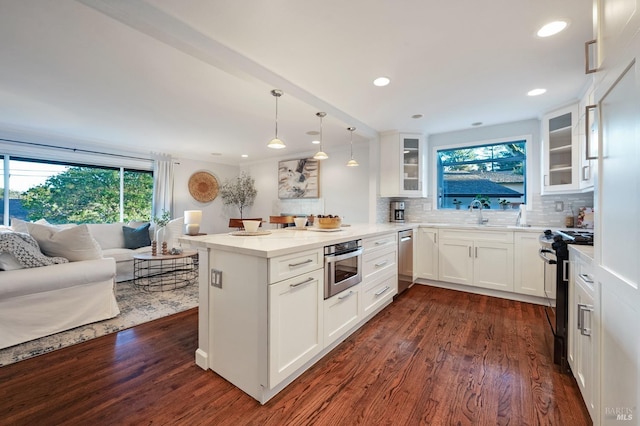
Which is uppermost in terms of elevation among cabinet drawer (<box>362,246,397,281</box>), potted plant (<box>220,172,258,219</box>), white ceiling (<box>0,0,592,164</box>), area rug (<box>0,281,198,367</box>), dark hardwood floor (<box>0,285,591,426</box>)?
white ceiling (<box>0,0,592,164</box>)

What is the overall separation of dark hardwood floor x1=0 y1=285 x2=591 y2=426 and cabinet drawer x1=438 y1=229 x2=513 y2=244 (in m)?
1.11

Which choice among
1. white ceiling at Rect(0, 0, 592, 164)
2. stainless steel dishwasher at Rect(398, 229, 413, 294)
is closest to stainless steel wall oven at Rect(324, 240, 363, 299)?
stainless steel dishwasher at Rect(398, 229, 413, 294)

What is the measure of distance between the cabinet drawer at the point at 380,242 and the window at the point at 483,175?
1.69m

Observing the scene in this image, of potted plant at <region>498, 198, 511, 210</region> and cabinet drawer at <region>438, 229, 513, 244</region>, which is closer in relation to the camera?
cabinet drawer at <region>438, 229, 513, 244</region>

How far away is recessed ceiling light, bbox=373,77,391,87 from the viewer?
2.44m

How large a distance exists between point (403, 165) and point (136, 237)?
4529 millimetres

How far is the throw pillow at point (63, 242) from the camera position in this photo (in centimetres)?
253

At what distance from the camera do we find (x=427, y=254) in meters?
3.73

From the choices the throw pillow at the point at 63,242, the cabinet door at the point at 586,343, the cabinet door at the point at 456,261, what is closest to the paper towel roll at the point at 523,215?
the cabinet door at the point at 456,261

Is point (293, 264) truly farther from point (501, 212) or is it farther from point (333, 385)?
point (501, 212)

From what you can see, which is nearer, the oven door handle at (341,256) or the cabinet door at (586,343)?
the cabinet door at (586,343)

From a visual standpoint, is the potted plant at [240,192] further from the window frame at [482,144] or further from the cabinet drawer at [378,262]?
the cabinet drawer at [378,262]

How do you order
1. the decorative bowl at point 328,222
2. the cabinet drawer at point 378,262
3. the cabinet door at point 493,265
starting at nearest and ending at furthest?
the cabinet drawer at point 378,262 → the decorative bowl at point 328,222 → the cabinet door at point 493,265

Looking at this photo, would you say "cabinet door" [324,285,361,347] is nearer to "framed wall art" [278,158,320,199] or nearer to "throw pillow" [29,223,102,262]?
"throw pillow" [29,223,102,262]
